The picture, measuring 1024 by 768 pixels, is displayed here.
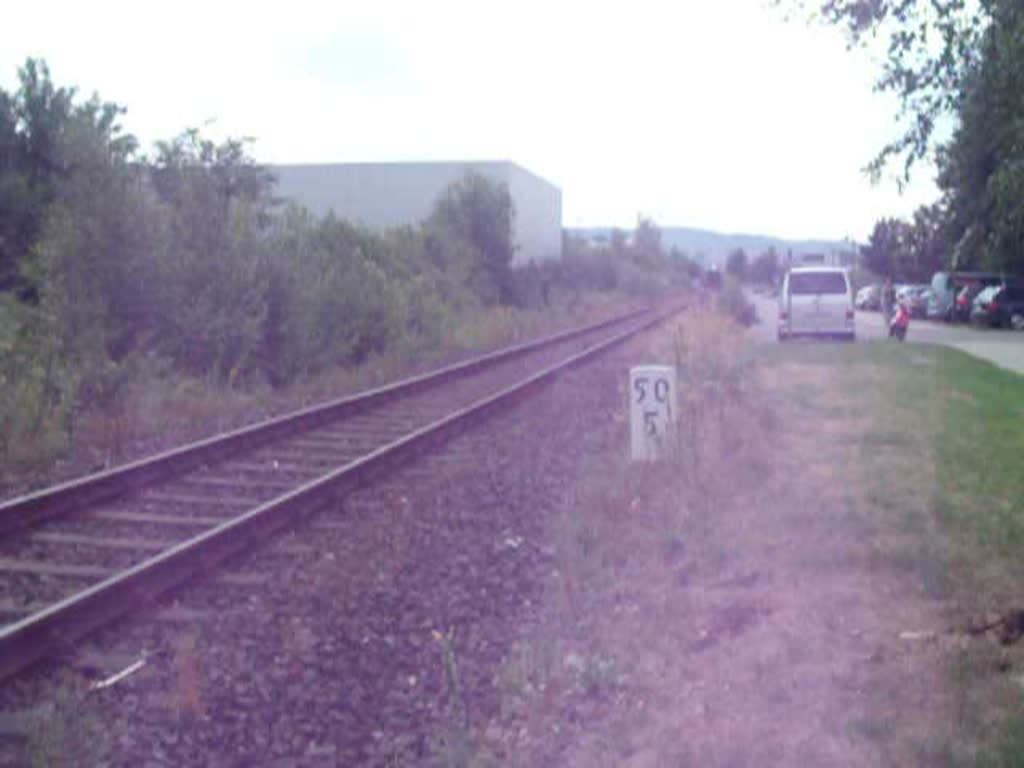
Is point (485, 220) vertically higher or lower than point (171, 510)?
higher

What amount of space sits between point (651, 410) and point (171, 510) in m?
4.08

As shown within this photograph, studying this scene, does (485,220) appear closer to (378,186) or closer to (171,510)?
(378,186)

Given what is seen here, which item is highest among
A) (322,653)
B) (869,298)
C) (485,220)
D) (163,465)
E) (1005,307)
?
(485,220)

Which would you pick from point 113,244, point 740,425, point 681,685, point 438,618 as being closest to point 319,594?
point 438,618

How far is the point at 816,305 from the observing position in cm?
3084

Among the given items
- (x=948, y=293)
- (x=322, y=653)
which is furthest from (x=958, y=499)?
(x=948, y=293)

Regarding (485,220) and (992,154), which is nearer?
(992,154)

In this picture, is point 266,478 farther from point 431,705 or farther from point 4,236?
point 4,236

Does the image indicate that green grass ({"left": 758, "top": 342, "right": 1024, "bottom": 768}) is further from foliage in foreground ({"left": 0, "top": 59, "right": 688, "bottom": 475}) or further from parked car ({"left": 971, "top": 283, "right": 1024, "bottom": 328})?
parked car ({"left": 971, "top": 283, "right": 1024, "bottom": 328})

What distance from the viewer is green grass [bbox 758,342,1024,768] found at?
525 centimetres

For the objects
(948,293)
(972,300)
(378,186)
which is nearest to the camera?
(972,300)

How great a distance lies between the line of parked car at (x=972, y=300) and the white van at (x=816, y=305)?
7944 mm

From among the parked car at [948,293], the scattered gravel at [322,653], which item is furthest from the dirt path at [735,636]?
the parked car at [948,293]

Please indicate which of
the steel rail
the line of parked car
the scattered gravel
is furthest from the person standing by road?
the scattered gravel
